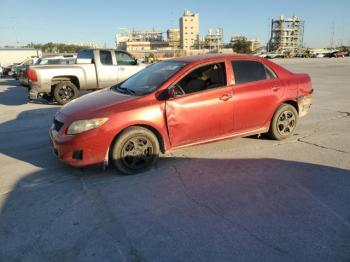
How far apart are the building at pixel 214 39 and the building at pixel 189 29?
24.3 feet

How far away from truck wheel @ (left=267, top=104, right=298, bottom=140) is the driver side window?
1.36 m

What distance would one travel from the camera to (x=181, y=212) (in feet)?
11.4

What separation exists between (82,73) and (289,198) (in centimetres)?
899

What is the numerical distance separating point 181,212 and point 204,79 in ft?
7.71

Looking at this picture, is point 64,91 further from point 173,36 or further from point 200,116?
point 173,36

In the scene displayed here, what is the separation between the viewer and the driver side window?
15.9 ft

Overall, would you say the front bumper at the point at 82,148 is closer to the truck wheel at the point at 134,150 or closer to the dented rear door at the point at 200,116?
the truck wheel at the point at 134,150

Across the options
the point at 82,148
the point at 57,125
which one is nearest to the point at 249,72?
the point at 82,148

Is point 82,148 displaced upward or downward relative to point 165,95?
downward

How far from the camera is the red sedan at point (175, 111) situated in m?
4.29

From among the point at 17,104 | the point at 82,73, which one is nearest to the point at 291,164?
the point at 82,73

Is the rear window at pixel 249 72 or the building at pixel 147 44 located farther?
the building at pixel 147 44

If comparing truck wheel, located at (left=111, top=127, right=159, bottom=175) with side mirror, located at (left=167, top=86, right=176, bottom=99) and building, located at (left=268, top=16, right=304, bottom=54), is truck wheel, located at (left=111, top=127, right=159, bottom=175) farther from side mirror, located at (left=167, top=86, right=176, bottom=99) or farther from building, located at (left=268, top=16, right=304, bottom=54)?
building, located at (left=268, top=16, right=304, bottom=54)

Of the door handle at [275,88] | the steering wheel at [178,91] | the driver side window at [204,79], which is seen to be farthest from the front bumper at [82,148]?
the door handle at [275,88]
